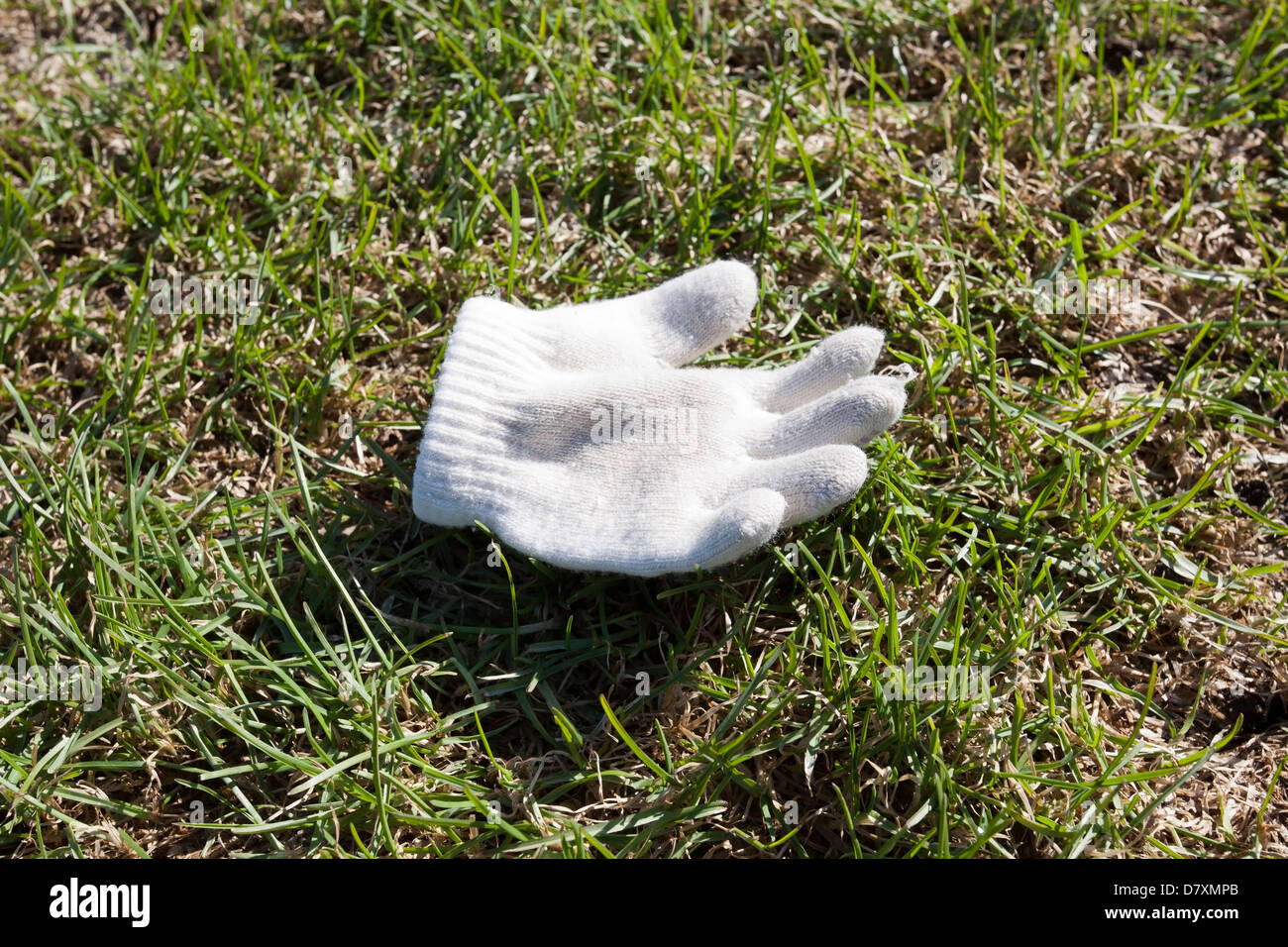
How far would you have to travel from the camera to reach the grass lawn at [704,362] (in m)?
2.24

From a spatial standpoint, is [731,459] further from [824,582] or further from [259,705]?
[259,705]

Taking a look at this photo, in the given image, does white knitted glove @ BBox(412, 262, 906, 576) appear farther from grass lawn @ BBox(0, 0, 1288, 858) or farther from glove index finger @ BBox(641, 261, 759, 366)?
grass lawn @ BBox(0, 0, 1288, 858)

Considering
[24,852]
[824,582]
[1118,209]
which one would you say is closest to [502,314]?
[824,582]

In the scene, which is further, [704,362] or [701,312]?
[704,362]

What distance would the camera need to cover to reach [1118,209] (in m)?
3.02

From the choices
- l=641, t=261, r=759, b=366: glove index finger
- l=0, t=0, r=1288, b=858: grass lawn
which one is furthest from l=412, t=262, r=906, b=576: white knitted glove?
l=0, t=0, r=1288, b=858: grass lawn

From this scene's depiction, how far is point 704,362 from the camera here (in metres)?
2.73

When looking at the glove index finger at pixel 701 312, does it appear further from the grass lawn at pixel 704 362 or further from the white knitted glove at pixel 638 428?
the grass lawn at pixel 704 362

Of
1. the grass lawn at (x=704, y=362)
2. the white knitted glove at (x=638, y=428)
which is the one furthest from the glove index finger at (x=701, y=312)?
the grass lawn at (x=704, y=362)

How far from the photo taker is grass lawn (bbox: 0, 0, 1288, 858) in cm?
224

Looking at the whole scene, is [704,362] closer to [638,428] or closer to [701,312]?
[701,312]

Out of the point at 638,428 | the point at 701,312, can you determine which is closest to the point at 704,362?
the point at 701,312

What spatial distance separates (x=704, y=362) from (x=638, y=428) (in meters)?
0.35

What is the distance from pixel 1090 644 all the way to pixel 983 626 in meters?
0.29
